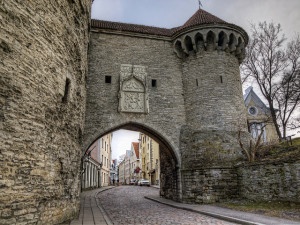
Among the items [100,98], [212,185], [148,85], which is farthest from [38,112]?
[212,185]

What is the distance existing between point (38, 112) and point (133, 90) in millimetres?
6820

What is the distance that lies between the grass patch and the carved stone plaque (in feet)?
19.0

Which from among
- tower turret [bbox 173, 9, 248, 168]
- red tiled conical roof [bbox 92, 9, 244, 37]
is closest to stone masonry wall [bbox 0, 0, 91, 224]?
red tiled conical roof [bbox 92, 9, 244, 37]

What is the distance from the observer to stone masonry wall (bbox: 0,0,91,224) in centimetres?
473

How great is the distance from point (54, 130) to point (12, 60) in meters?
2.07

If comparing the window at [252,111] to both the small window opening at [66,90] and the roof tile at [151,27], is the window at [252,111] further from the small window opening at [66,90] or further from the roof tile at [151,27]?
the small window opening at [66,90]

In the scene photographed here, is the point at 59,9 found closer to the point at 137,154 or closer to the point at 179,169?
the point at 179,169

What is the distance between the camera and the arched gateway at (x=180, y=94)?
1111 centimetres

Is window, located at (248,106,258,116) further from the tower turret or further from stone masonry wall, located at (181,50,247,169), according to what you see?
stone masonry wall, located at (181,50,247,169)

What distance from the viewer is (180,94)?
12883mm

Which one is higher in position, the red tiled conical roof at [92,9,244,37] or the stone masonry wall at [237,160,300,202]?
the red tiled conical roof at [92,9,244,37]

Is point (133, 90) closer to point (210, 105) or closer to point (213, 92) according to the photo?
point (210, 105)

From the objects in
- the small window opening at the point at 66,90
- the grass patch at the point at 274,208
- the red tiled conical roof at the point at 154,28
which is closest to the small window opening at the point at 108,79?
the red tiled conical roof at the point at 154,28

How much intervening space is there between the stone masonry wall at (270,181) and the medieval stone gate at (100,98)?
0.69 metres
